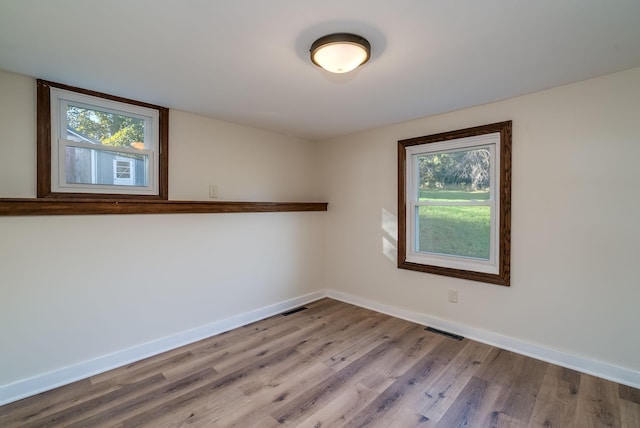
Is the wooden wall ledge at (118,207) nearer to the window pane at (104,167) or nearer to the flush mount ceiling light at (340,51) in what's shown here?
the window pane at (104,167)

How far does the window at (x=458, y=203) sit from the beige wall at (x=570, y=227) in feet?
0.32

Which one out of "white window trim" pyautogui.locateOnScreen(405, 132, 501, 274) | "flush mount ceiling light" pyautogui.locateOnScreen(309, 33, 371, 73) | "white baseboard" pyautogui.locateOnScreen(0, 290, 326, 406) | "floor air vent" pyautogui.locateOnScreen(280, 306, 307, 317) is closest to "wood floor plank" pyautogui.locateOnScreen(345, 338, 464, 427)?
"white window trim" pyautogui.locateOnScreen(405, 132, 501, 274)

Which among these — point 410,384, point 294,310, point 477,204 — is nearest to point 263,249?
point 294,310

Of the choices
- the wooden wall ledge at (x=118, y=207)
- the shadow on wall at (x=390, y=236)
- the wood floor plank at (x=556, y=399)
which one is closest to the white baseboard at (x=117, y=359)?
the wooden wall ledge at (x=118, y=207)

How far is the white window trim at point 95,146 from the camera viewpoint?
2209mm

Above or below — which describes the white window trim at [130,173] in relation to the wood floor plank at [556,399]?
above

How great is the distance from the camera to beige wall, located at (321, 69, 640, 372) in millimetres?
2092

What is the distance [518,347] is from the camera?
254 cm

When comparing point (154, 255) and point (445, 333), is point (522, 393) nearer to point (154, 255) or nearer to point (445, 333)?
point (445, 333)

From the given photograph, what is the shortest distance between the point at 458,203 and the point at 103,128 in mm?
3277

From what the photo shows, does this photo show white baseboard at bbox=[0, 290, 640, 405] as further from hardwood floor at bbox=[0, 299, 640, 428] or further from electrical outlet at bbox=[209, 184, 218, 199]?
electrical outlet at bbox=[209, 184, 218, 199]

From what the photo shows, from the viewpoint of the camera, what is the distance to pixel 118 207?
2355 mm

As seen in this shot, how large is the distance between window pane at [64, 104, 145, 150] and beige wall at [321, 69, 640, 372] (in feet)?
9.15

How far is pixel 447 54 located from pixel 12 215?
9.89 ft
